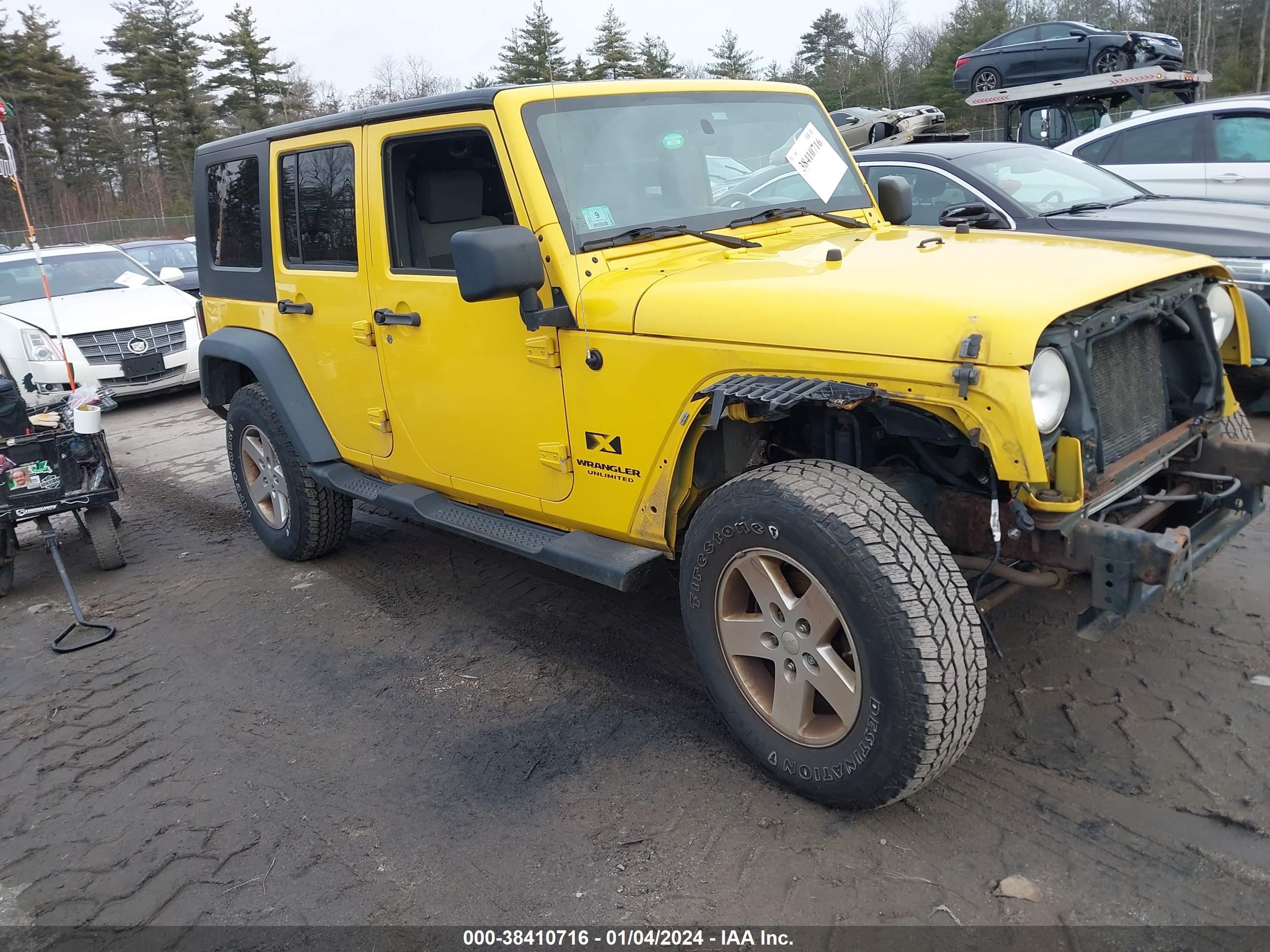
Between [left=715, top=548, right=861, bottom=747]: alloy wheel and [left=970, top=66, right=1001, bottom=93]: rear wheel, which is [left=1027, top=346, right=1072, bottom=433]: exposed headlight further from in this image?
[left=970, top=66, right=1001, bottom=93]: rear wheel

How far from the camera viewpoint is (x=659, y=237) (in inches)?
136

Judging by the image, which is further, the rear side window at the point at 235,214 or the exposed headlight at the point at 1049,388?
the rear side window at the point at 235,214

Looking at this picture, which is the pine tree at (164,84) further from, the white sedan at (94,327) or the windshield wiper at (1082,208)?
the windshield wiper at (1082,208)

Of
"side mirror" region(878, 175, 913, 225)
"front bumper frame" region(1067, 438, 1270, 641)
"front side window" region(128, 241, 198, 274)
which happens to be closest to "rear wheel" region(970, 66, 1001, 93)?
"front side window" region(128, 241, 198, 274)

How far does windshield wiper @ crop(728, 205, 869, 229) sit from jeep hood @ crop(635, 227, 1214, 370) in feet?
0.88

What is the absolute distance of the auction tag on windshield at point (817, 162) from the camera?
4.00 metres

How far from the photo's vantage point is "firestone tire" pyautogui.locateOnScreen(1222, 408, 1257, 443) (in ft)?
11.1

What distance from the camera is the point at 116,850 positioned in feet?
9.97

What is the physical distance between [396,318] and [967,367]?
243 cm

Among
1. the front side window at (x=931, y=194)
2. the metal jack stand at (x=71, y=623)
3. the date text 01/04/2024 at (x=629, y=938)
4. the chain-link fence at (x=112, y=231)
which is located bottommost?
the date text 01/04/2024 at (x=629, y=938)

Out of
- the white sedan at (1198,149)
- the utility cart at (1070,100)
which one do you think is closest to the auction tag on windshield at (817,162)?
the white sedan at (1198,149)

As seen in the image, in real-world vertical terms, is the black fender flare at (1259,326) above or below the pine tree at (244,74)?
below

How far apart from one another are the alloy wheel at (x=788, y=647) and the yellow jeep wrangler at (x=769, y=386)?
10 mm

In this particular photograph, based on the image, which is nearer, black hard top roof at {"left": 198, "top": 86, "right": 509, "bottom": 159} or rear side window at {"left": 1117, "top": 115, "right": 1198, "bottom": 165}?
black hard top roof at {"left": 198, "top": 86, "right": 509, "bottom": 159}
